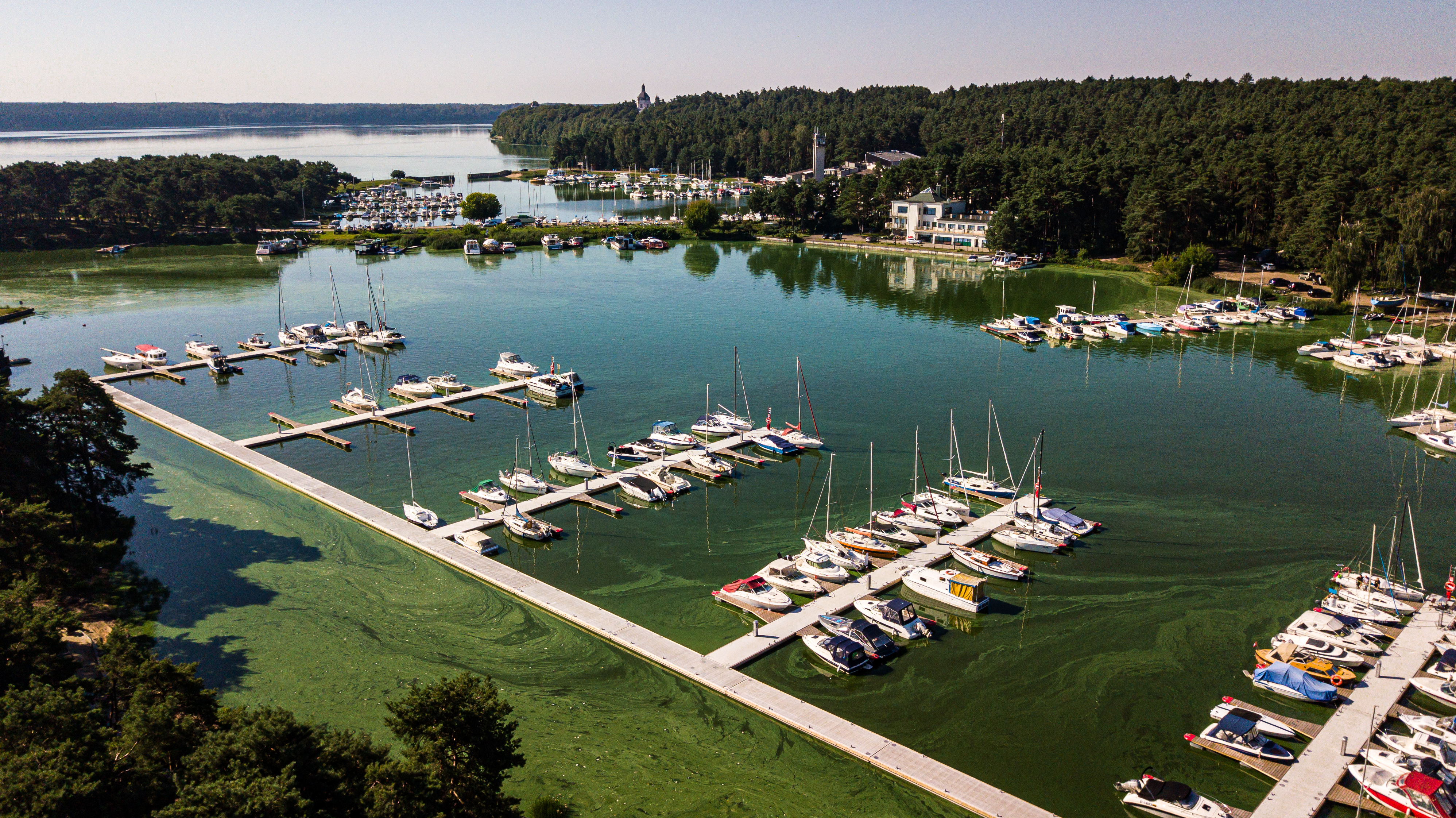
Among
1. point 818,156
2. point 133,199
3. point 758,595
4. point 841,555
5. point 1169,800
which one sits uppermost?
point 818,156

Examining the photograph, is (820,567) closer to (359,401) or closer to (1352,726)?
(1352,726)

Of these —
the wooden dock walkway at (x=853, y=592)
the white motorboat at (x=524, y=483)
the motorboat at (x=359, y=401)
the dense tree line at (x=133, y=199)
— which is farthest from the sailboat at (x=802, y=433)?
the dense tree line at (x=133, y=199)

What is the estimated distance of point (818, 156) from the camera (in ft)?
528

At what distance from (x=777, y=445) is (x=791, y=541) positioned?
958cm

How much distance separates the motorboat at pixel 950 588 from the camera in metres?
30.0

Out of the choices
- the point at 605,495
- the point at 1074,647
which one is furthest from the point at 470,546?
the point at 1074,647

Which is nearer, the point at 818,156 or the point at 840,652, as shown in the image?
the point at 840,652

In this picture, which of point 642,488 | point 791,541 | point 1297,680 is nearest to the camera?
point 1297,680

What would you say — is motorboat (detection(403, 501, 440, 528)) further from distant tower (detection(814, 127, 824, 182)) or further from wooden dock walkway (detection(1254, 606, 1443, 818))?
distant tower (detection(814, 127, 824, 182))

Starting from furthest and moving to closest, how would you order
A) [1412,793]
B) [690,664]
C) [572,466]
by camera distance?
[572,466], [690,664], [1412,793]

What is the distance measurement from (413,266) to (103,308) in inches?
1202

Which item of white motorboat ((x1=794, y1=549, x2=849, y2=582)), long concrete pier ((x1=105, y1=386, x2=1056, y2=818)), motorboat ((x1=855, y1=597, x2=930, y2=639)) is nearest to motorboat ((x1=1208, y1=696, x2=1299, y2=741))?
long concrete pier ((x1=105, y1=386, x2=1056, y2=818))

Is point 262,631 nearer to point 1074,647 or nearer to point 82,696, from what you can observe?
point 82,696

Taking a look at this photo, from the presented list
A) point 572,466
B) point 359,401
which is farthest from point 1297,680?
point 359,401
